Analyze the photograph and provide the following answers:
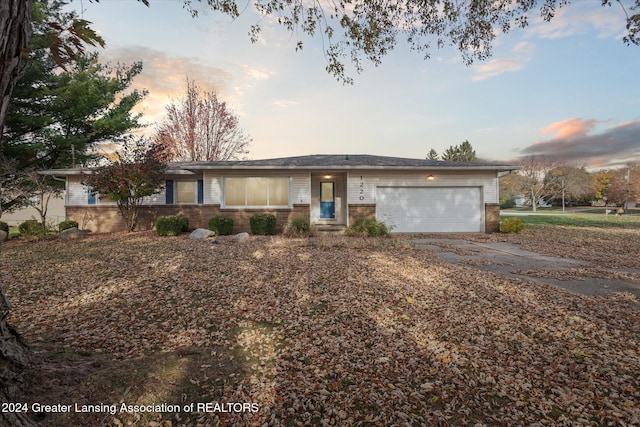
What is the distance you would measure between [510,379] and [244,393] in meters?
2.28

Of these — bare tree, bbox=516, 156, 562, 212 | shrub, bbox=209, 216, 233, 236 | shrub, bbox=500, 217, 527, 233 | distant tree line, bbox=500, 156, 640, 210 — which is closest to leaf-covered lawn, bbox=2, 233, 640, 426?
shrub, bbox=209, 216, 233, 236

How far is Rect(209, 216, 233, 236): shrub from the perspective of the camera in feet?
39.3

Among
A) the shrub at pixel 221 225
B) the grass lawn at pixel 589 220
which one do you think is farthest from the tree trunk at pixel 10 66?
the grass lawn at pixel 589 220

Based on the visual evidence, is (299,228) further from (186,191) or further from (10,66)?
(10,66)

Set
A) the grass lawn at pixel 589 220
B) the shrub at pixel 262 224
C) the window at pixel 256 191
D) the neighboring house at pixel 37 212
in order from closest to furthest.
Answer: the shrub at pixel 262 224, the window at pixel 256 191, the grass lawn at pixel 589 220, the neighboring house at pixel 37 212

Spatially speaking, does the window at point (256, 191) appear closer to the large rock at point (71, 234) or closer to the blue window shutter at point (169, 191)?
the blue window shutter at point (169, 191)

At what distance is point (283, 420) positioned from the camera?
2234 millimetres

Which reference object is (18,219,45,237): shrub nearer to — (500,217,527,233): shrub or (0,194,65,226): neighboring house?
(0,194,65,226): neighboring house

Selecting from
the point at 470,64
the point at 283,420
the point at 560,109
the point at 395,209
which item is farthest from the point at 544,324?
the point at 560,109

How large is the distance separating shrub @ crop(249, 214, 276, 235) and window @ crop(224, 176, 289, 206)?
1.05m

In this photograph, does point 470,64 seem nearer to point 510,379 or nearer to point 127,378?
point 510,379

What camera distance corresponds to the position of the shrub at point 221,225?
1198cm

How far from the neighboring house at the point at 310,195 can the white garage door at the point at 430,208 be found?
4cm

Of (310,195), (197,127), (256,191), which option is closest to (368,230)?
(310,195)
